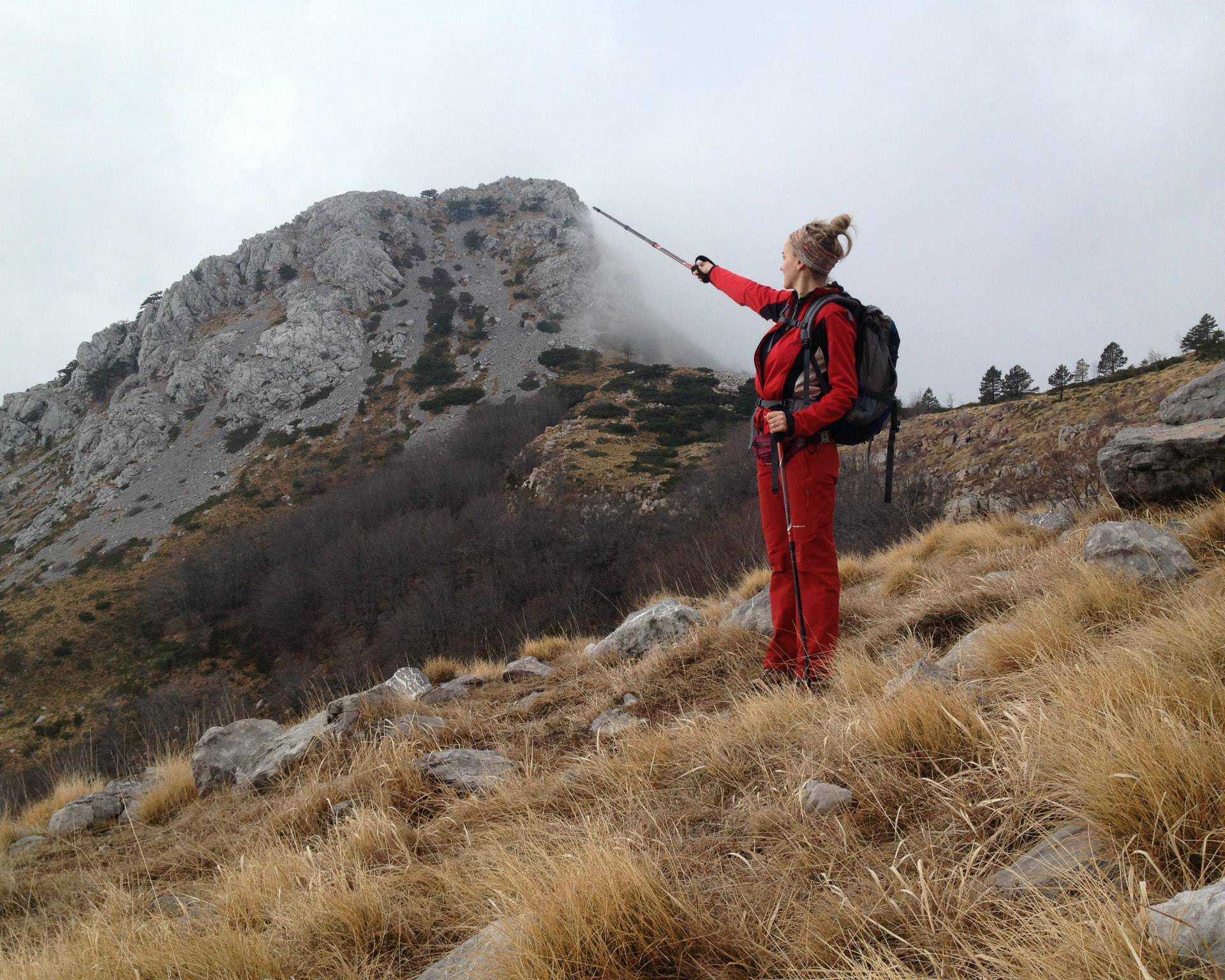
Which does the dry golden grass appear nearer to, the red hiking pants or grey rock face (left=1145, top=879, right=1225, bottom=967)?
the red hiking pants

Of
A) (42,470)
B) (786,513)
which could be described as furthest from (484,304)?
(786,513)

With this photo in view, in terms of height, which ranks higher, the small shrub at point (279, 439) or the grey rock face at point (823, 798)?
the small shrub at point (279, 439)

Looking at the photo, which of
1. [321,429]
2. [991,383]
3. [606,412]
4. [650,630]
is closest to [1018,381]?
[991,383]

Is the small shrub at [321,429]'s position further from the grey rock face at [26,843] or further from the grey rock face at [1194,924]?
the grey rock face at [1194,924]

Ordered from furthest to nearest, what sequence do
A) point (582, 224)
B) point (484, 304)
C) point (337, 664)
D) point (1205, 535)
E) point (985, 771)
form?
point (582, 224) → point (484, 304) → point (337, 664) → point (1205, 535) → point (985, 771)

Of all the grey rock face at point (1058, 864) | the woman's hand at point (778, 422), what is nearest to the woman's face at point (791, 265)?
the woman's hand at point (778, 422)

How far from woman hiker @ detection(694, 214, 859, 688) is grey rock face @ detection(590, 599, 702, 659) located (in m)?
1.66

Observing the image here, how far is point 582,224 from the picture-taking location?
7950 cm

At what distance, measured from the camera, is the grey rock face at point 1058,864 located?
1.14 metres

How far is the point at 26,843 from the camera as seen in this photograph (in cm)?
403

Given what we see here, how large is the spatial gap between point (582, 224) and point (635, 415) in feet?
157

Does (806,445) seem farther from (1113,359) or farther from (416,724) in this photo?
(1113,359)

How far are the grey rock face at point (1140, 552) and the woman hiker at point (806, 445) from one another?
1.36 m

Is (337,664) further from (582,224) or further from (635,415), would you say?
(582,224)
